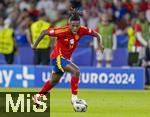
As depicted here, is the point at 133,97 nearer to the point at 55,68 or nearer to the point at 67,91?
the point at 67,91

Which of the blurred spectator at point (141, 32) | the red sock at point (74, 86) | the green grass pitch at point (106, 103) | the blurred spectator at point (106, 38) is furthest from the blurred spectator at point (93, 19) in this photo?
the red sock at point (74, 86)

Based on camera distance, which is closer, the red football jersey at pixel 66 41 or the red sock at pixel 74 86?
the red sock at pixel 74 86

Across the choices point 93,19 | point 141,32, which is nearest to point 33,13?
point 93,19

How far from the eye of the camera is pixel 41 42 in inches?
965

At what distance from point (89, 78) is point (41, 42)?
234cm

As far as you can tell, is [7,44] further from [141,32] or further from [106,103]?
[106,103]

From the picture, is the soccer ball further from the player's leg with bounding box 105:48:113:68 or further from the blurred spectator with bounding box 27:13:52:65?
the player's leg with bounding box 105:48:113:68

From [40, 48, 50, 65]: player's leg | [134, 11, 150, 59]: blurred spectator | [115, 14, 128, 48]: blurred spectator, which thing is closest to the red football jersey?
[134, 11, 150, 59]: blurred spectator

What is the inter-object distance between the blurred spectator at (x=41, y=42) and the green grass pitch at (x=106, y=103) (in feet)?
9.35

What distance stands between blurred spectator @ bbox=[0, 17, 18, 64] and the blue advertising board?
1.72 m

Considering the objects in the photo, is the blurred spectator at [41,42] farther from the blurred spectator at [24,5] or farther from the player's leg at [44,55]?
the blurred spectator at [24,5]

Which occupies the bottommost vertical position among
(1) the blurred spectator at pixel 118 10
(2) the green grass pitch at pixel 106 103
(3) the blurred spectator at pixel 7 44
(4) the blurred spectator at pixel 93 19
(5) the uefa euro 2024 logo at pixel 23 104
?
(2) the green grass pitch at pixel 106 103

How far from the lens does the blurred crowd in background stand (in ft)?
80.8

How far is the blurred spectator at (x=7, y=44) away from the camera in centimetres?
2483
